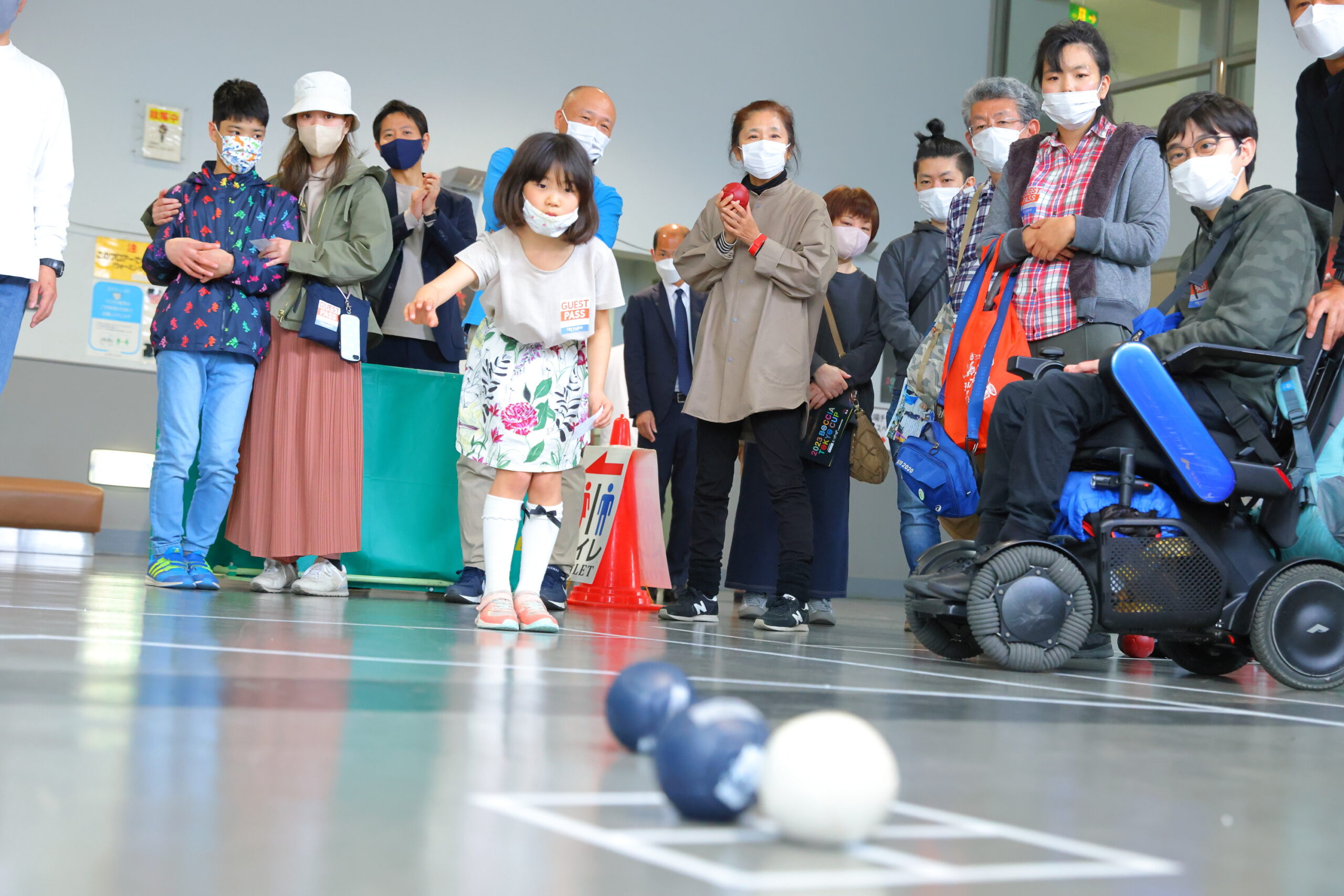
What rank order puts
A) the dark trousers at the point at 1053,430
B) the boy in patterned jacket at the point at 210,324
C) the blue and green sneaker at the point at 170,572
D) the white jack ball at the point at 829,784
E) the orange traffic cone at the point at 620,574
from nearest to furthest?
the white jack ball at the point at 829,784, the dark trousers at the point at 1053,430, the blue and green sneaker at the point at 170,572, the boy in patterned jacket at the point at 210,324, the orange traffic cone at the point at 620,574

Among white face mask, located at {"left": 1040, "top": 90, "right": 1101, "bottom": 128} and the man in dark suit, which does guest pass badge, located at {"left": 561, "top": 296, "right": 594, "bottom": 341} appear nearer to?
white face mask, located at {"left": 1040, "top": 90, "right": 1101, "bottom": 128}

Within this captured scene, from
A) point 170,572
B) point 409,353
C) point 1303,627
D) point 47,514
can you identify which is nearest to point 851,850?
point 1303,627

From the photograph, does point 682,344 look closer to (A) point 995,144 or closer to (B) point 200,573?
(A) point 995,144

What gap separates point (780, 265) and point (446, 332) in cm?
145

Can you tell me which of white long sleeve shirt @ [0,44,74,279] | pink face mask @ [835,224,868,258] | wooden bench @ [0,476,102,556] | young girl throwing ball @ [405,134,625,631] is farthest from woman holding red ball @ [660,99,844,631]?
wooden bench @ [0,476,102,556]

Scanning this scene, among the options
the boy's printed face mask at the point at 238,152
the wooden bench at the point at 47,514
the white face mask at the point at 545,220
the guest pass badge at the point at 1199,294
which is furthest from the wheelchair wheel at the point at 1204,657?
the wooden bench at the point at 47,514

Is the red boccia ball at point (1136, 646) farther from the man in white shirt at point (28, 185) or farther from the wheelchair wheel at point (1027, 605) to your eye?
the man in white shirt at point (28, 185)

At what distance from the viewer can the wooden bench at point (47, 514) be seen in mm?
6219

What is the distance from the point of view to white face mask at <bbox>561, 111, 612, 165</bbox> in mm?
3840

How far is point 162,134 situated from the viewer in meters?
7.38

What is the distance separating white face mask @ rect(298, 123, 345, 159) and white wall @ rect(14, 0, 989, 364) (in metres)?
3.66

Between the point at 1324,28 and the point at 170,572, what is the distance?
348 centimetres

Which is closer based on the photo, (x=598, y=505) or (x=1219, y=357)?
(x=1219, y=357)

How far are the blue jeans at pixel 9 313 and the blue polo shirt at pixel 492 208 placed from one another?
1216mm
